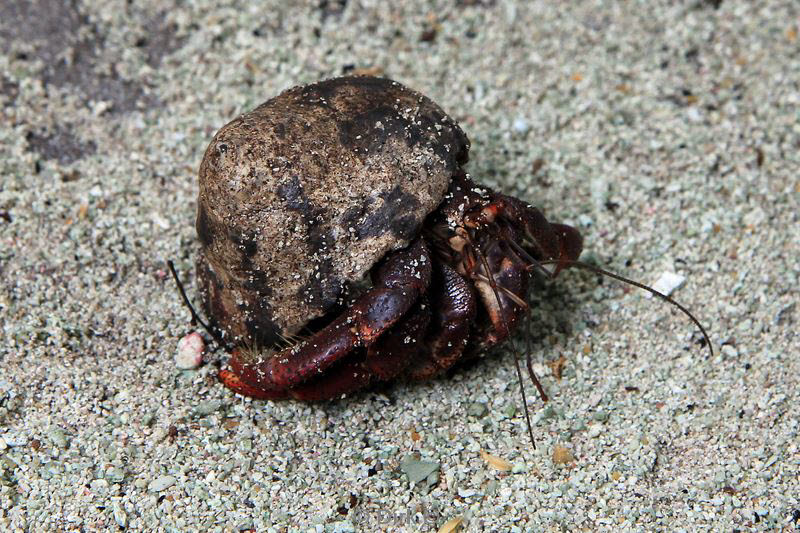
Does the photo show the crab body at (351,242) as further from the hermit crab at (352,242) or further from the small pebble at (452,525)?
the small pebble at (452,525)

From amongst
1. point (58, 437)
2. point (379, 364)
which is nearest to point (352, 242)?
point (379, 364)

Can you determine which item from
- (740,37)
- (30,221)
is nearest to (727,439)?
(740,37)

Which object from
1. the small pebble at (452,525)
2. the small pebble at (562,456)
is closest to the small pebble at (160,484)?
the small pebble at (452,525)

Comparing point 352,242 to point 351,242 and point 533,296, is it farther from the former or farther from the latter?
point 533,296

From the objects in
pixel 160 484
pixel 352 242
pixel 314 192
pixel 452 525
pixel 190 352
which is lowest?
Result: pixel 452 525

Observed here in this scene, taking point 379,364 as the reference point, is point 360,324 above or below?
above

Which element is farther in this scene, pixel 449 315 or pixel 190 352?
pixel 190 352
